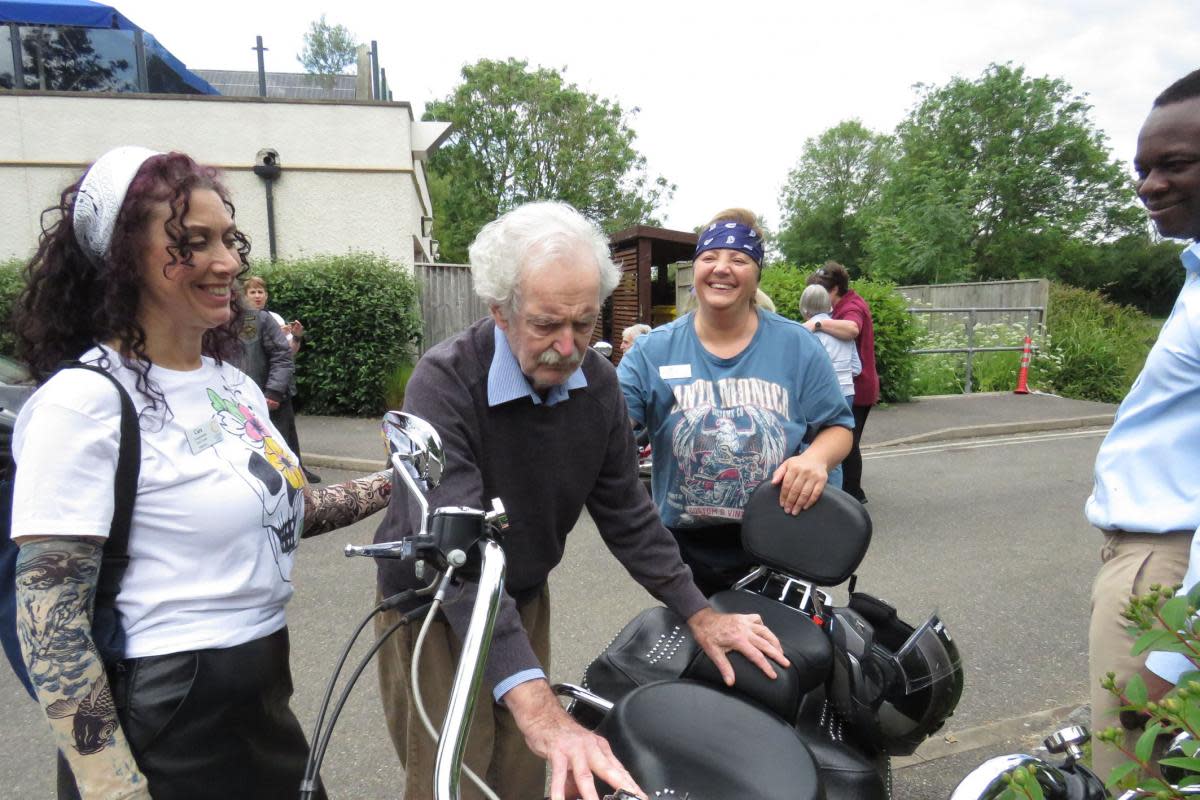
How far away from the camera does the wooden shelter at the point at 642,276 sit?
949 cm

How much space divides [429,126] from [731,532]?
12391 millimetres

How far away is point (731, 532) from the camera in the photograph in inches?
89.0

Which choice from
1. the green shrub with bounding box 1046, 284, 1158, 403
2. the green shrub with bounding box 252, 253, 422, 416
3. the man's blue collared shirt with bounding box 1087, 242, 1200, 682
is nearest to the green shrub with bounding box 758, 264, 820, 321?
the green shrub with bounding box 252, 253, 422, 416

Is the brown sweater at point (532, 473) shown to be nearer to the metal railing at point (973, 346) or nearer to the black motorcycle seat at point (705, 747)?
the black motorcycle seat at point (705, 747)

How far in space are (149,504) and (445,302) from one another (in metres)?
10.8

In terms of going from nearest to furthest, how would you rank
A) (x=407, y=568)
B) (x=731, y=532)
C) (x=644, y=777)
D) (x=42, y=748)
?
(x=644, y=777), (x=407, y=568), (x=731, y=532), (x=42, y=748)

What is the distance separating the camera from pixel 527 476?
1594mm

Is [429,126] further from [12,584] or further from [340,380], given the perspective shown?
[12,584]

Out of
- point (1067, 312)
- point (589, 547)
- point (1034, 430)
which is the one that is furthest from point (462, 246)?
point (589, 547)

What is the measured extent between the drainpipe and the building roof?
5790mm

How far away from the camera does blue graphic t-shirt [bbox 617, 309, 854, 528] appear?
215 cm

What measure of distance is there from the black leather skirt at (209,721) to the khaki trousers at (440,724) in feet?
0.87

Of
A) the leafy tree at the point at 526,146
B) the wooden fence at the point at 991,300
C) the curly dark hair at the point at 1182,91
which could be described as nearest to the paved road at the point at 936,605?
the curly dark hair at the point at 1182,91

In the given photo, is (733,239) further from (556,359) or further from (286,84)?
(286,84)
